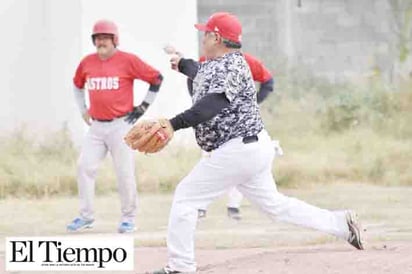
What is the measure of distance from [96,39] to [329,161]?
4970mm

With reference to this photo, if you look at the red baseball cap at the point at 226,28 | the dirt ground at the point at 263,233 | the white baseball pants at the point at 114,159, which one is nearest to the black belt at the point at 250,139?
the red baseball cap at the point at 226,28

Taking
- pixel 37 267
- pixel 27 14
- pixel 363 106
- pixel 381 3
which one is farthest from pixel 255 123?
pixel 381 3

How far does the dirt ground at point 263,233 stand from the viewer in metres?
9.92

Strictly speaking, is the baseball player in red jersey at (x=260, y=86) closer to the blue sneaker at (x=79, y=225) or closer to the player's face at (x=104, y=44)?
the player's face at (x=104, y=44)

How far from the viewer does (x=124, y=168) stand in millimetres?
13008

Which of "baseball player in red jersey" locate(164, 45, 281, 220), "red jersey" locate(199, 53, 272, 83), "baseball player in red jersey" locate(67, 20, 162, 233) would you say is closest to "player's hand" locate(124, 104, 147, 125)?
"baseball player in red jersey" locate(67, 20, 162, 233)

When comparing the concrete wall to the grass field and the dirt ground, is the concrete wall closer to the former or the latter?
the grass field

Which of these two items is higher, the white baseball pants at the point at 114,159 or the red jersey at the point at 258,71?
the red jersey at the point at 258,71

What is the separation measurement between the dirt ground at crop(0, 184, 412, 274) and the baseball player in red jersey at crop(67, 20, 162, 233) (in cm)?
42

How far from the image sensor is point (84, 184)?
1303 cm

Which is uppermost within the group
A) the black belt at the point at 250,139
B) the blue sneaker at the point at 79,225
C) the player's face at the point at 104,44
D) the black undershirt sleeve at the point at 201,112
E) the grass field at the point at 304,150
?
the player's face at the point at 104,44

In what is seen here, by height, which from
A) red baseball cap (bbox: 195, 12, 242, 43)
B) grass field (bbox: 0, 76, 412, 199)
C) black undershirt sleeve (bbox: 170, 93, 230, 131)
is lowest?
grass field (bbox: 0, 76, 412, 199)

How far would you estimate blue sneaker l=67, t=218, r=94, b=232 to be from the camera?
1316 cm

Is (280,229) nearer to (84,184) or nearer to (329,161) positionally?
(84,184)
